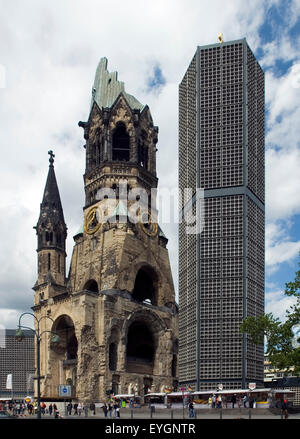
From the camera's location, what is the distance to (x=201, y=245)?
75.1 meters

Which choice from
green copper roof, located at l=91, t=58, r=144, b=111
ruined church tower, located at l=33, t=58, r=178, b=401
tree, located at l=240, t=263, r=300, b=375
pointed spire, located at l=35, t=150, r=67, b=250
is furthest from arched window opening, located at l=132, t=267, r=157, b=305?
tree, located at l=240, t=263, r=300, b=375

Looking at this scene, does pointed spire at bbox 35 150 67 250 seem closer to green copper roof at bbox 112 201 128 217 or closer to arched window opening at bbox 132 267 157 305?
green copper roof at bbox 112 201 128 217

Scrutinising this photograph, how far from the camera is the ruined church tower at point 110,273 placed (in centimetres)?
7412

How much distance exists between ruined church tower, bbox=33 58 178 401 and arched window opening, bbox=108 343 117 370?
0.40 ft

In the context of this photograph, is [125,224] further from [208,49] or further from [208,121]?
[208,49]

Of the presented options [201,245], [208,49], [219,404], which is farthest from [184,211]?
[219,404]

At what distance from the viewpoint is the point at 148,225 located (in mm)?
87500

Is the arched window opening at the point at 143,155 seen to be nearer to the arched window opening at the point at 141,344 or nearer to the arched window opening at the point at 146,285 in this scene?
the arched window opening at the point at 146,285

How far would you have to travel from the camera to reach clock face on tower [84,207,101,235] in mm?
85438

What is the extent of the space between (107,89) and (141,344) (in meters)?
37.8

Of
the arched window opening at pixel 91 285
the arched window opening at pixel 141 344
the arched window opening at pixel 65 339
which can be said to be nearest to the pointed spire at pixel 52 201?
the arched window opening at pixel 91 285

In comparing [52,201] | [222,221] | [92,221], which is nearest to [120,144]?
[52,201]

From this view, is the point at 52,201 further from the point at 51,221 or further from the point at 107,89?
the point at 107,89

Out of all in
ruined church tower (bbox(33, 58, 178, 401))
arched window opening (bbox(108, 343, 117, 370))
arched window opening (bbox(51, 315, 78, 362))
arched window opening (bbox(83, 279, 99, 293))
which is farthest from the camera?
arched window opening (bbox(83, 279, 99, 293))
